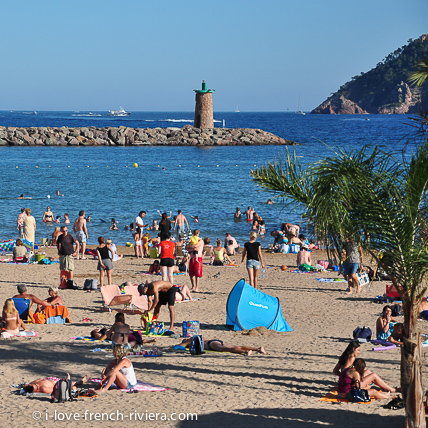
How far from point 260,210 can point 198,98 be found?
54034mm

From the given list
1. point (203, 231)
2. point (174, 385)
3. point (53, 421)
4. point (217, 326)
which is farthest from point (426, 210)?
point (203, 231)

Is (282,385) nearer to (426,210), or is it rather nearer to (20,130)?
(426,210)

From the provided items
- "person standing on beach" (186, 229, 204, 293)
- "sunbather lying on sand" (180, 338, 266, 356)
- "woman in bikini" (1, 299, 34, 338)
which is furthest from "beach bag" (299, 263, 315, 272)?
"woman in bikini" (1, 299, 34, 338)

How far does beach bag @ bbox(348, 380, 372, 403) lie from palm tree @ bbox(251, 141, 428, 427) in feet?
4.46

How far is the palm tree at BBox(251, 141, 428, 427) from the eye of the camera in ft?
21.4

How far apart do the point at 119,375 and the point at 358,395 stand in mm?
3185

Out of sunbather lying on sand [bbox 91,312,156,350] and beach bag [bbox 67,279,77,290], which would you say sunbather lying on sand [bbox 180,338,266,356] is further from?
beach bag [bbox 67,279,77,290]

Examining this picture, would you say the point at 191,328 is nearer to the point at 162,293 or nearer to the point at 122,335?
the point at 162,293

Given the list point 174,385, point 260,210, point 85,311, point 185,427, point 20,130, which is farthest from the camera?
point 20,130

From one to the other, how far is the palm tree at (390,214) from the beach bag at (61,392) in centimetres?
382

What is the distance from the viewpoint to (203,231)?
28.5 metres

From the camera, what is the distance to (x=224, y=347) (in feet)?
33.5

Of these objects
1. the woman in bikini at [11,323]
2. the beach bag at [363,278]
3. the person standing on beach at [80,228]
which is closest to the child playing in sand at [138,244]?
the person standing on beach at [80,228]

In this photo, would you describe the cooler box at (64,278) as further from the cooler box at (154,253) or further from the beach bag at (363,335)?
the beach bag at (363,335)
